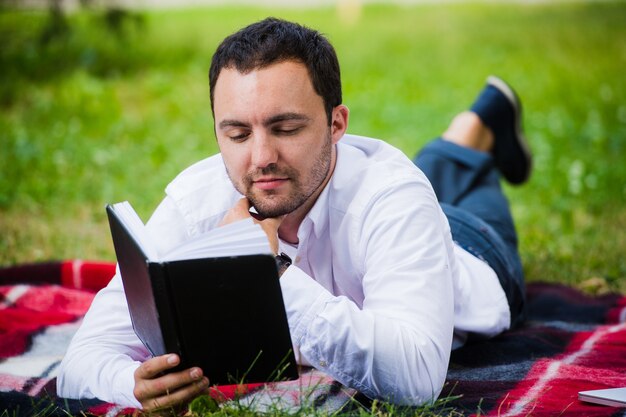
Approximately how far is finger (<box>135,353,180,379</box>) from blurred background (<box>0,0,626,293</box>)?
8.41 feet

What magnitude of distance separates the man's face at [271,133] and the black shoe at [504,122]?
81.8 inches

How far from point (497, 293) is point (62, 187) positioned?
11.8ft

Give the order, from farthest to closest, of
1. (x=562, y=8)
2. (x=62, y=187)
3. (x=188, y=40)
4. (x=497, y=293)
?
(x=562, y=8), (x=188, y=40), (x=62, y=187), (x=497, y=293)

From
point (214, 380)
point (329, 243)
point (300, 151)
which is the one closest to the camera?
point (214, 380)

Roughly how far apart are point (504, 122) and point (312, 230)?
2.09 metres

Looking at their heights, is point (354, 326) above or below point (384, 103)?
below

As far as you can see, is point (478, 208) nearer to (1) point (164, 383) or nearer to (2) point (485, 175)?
(2) point (485, 175)

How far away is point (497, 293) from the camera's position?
316cm

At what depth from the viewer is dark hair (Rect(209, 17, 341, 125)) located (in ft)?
7.93

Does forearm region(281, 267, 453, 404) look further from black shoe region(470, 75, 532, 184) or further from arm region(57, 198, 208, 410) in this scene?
black shoe region(470, 75, 532, 184)

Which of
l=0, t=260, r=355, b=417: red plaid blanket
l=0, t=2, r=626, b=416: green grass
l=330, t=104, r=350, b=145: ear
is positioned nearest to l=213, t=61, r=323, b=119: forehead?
l=330, t=104, r=350, b=145: ear

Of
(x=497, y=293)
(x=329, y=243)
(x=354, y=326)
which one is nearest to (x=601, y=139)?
(x=497, y=293)

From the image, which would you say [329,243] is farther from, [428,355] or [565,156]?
[565,156]

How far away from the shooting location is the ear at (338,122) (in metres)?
2.65
